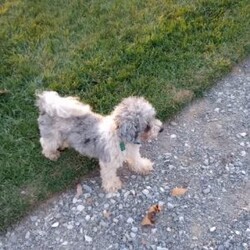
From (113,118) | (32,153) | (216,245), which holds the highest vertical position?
(113,118)

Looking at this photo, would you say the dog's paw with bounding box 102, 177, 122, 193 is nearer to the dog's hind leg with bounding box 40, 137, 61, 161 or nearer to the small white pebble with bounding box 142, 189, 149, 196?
the small white pebble with bounding box 142, 189, 149, 196

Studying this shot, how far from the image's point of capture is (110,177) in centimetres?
534

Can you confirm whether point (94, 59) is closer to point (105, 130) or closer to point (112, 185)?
point (105, 130)

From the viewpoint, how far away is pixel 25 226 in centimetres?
523

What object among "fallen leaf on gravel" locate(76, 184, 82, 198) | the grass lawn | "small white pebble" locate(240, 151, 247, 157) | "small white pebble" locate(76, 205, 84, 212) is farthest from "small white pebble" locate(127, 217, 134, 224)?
"small white pebble" locate(240, 151, 247, 157)

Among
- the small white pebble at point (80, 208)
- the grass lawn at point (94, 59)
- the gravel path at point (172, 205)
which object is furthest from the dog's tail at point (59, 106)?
the small white pebble at point (80, 208)

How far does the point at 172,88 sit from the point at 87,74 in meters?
1.26

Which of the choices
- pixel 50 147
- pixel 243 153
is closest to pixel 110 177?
pixel 50 147

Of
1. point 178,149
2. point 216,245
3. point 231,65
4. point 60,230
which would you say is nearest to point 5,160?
point 60,230

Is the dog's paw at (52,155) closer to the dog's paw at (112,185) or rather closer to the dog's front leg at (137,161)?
the dog's paw at (112,185)

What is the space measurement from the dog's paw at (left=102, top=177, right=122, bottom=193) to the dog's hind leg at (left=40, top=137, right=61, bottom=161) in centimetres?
74

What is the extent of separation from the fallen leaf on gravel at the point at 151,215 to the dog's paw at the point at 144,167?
50 centimetres

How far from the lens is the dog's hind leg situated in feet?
18.0

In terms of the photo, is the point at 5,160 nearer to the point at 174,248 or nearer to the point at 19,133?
the point at 19,133
